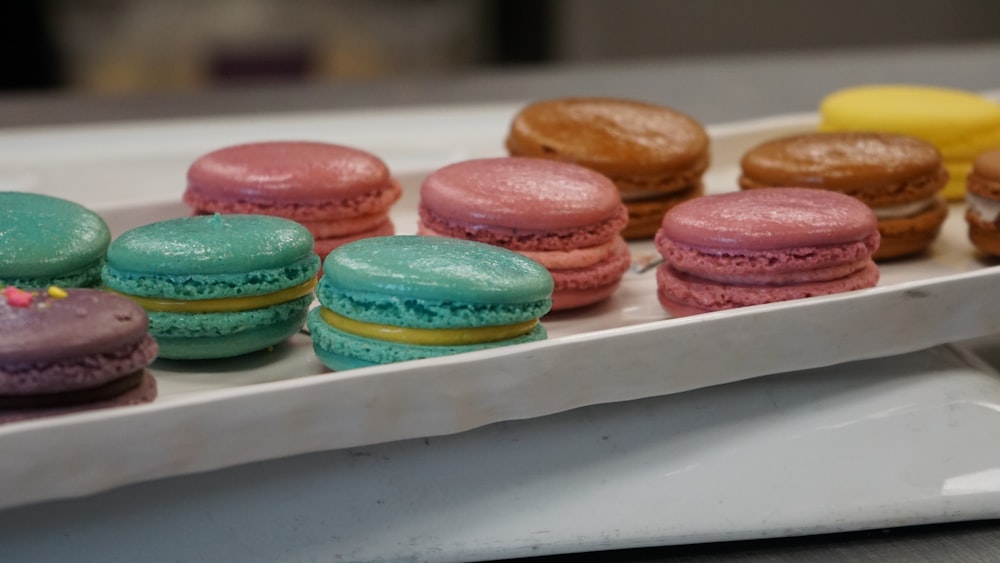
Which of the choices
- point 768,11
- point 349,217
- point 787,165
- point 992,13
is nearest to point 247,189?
point 349,217

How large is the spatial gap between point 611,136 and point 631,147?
0.12 ft

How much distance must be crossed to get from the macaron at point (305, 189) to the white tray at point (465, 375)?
0.14 metres

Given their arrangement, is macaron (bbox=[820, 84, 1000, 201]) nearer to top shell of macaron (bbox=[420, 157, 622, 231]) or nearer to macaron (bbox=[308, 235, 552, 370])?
top shell of macaron (bbox=[420, 157, 622, 231])

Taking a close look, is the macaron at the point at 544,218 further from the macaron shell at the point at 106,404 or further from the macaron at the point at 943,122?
the macaron at the point at 943,122

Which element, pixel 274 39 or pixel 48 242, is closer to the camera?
pixel 48 242

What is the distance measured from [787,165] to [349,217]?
0.58 meters

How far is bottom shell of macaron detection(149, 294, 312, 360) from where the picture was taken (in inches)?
46.8

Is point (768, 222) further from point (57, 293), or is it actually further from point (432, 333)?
point (57, 293)

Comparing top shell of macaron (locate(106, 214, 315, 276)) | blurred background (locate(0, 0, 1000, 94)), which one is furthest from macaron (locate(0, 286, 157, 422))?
blurred background (locate(0, 0, 1000, 94))

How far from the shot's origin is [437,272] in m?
1.11

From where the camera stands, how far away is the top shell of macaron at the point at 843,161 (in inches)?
62.3

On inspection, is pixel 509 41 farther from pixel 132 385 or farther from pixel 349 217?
pixel 132 385

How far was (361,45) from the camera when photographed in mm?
4133

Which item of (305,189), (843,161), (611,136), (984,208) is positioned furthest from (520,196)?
(984,208)
